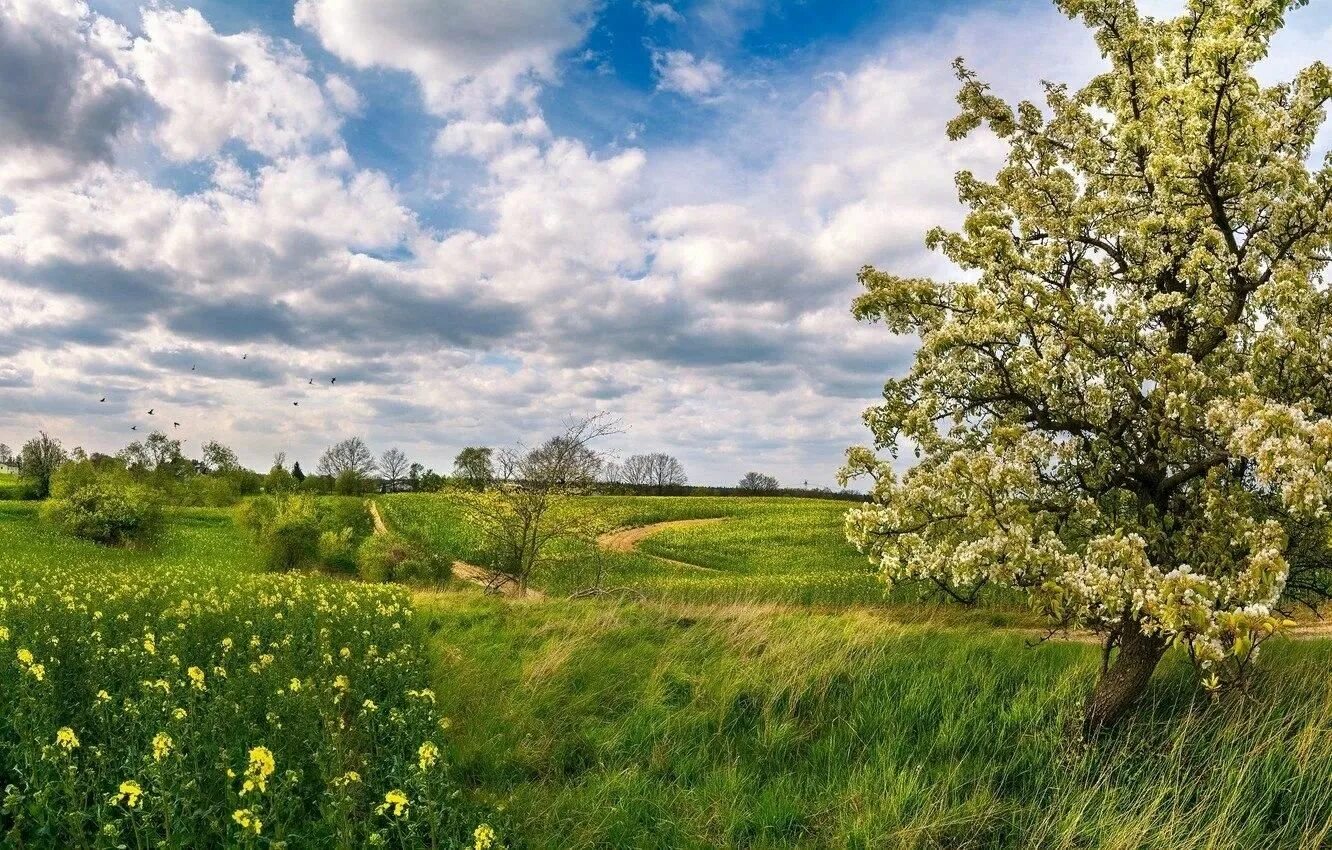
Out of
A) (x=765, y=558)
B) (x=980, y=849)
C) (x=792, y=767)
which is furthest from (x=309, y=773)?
(x=765, y=558)

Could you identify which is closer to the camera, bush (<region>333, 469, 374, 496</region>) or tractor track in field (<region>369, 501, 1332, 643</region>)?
tractor track in field (<region>369, 501, 1332, 643</region>)

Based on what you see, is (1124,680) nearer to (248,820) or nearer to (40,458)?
(248,820)

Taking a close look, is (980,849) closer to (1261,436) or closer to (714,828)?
(714,828)

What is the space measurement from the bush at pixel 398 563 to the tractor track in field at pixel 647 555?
161cm

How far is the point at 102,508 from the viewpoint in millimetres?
42875

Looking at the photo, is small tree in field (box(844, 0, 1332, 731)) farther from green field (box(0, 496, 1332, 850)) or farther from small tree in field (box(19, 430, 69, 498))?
small tree in field (box(19, 430, 69, 498))

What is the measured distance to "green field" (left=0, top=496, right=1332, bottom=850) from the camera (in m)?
6.05

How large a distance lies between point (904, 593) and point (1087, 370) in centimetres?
2383

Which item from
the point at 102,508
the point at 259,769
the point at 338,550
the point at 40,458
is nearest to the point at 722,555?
the point at 338,550

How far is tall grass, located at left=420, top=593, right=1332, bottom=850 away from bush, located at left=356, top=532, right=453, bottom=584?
26.7 meters

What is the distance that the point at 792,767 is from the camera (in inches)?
345

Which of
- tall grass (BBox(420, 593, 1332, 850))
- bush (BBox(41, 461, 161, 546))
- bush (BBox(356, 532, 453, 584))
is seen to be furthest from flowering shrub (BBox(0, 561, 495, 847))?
bush (BBox(41, 461, 161, 546))

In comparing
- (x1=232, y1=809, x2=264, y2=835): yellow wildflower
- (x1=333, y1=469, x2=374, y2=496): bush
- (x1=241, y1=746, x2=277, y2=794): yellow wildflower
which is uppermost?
(x1=333, y1=469, x2=374, y2=496): bush

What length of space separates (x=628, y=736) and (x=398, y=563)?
3214 centimetres
